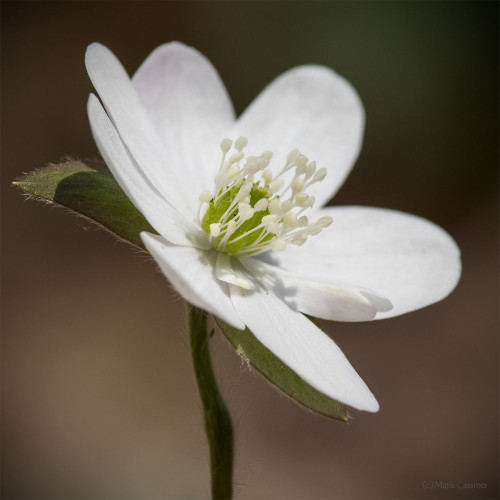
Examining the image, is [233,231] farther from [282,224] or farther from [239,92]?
[239,92]

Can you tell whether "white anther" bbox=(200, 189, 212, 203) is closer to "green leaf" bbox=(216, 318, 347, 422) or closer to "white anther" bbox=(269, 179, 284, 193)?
"white anther" bbox=(269, 179, 284, 193)

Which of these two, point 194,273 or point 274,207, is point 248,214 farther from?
point 194,273

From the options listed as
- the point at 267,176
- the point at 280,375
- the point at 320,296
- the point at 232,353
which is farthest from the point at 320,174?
the point at 232,353

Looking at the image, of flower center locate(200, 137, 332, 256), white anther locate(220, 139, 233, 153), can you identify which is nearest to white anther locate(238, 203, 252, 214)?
flower center locate(200, 137, 332, 256)

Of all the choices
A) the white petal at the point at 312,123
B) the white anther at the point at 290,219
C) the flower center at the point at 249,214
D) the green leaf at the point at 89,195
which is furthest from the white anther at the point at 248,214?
the white petal at the point at 312,123

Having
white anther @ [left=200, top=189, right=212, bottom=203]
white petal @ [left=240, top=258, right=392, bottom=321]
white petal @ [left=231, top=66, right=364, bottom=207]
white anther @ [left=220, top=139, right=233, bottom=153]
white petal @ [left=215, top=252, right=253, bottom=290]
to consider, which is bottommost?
white petal @ [left=240, top=258, right=392, bottom=321]

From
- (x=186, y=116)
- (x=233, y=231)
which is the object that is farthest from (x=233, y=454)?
(x=186, y=116)
